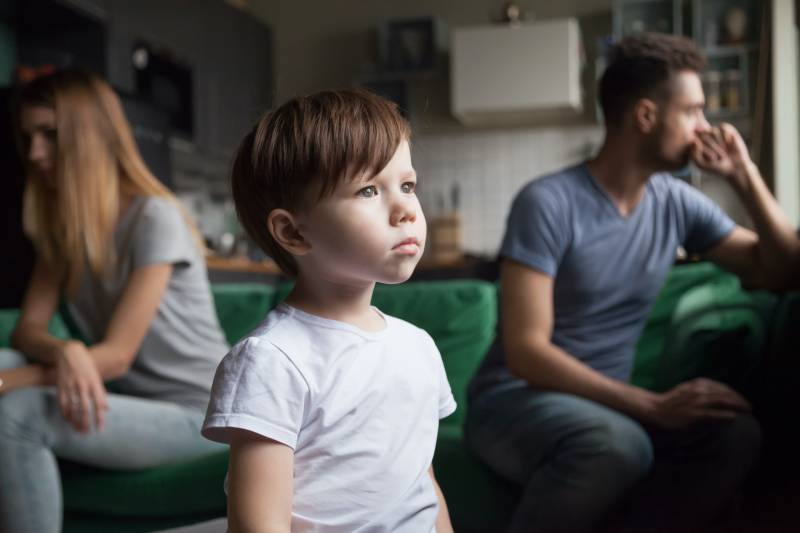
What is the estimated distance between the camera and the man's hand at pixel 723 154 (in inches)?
67.3

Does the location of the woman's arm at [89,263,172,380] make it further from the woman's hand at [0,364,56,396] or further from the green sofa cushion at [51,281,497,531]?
the green sofa cushion at [51,281,497,531]

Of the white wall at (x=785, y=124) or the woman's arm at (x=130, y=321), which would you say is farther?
the white wall at (x=785, y=124)

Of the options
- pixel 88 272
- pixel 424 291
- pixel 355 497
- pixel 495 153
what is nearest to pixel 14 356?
pixel 88 272

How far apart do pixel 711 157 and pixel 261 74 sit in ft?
15.8

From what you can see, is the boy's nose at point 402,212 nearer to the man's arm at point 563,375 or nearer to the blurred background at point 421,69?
the man's arm at point 563,375

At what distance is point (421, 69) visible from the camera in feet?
19.1

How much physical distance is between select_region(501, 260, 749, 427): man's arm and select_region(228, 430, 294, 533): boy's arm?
0.91 meters

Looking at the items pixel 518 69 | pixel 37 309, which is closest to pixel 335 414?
pixel 37 309

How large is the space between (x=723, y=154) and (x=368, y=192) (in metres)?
1.12

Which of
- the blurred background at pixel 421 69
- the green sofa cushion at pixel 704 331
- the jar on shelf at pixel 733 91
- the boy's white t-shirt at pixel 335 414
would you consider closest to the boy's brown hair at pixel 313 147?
the boy's white t-shirt at pixel 335 414

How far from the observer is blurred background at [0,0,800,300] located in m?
4.48

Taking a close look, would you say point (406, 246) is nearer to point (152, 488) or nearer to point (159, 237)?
point (159, 237)

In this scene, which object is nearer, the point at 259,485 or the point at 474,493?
the point at 259,485

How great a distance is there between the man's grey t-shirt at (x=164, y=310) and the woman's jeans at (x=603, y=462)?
0.58 meters
